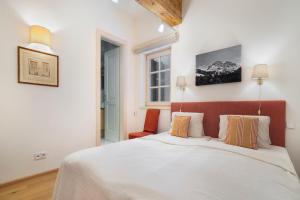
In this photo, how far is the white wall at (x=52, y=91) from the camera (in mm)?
A: 1949

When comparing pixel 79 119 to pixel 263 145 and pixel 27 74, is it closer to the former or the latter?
pixel 27 74

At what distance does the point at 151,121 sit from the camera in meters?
3.26

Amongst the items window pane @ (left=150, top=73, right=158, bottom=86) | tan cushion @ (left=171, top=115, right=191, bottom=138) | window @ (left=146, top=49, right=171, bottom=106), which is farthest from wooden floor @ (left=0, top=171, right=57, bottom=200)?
window pane @ (left=150, top=73, right=158, bottom=86)

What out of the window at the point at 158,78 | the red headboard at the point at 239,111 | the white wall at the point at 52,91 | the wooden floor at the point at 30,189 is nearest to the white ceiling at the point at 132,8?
the white wall at the point at 52,91

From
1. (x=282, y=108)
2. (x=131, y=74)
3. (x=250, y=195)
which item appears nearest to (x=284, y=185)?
(x=250, y=195)

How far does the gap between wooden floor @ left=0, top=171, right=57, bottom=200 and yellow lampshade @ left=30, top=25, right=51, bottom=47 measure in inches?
74.1

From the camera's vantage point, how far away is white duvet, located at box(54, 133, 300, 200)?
0.82 metres

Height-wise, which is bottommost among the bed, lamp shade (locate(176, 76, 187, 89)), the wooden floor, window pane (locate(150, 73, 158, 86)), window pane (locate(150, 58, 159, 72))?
the wooden floor

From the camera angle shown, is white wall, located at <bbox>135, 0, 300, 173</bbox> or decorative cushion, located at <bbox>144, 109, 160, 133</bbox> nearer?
white wall, located at <bbox>135, 0, 300, 173</bbox>

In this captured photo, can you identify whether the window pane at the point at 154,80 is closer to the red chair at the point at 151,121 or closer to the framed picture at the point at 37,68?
the red chair at the point at 151,121

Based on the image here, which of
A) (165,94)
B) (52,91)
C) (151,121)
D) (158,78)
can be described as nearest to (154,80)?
(158,78)

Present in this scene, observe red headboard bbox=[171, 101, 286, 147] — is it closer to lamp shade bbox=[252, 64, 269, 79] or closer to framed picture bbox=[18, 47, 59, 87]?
lamp shade bbox=[252, 64, 269, 79]

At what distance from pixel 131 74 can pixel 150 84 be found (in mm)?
515

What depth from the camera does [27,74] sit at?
2.09 m
